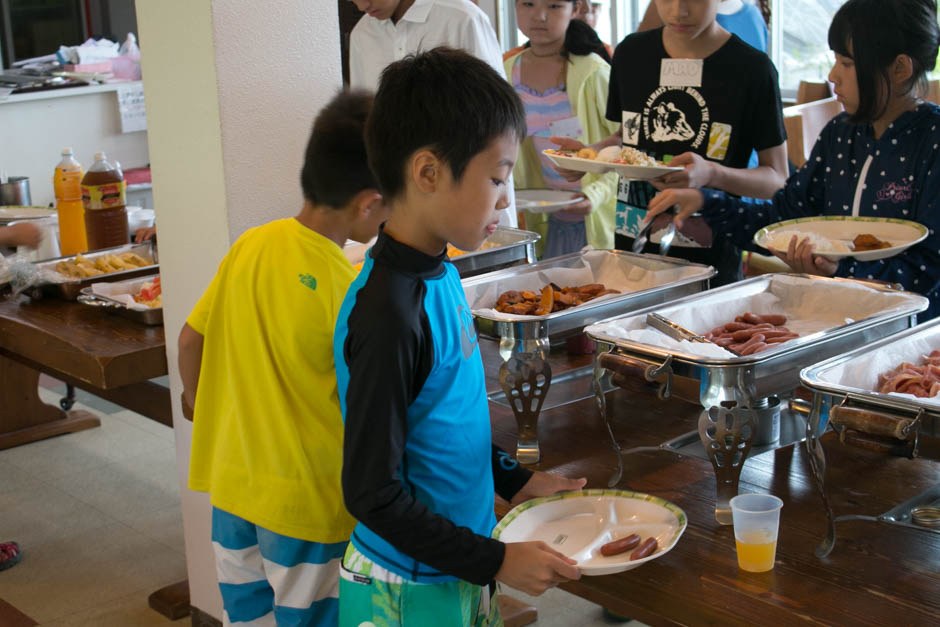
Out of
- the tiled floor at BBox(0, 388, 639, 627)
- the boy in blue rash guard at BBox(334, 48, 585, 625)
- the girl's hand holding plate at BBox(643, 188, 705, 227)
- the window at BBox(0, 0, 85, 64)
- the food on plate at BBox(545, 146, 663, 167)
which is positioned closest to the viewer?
the boy in blue rash guard at BBox(334, 48, 585, 625)

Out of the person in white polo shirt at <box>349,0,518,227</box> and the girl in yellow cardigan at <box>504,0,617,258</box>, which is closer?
the person in white polo shirt at <box>349,0,518,227</box>

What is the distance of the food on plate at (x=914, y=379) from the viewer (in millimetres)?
1146

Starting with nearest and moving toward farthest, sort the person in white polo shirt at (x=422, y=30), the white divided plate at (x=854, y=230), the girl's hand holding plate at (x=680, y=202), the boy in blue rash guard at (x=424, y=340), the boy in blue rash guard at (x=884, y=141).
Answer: the boy in blue rash guard at (x=424, y=340)
the white divided plate at (x=854, y=230)
the boy in blue rash guard at (x=884, y=141)
the girl's hand holding plate at (x=680, y=202)
the person in white polo shirt at (x=422, y=30)

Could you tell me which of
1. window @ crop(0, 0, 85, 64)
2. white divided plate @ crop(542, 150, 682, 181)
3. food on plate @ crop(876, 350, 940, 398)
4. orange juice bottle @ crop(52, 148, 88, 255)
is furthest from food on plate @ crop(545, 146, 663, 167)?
window @ crop(0, 0, 85, 64)

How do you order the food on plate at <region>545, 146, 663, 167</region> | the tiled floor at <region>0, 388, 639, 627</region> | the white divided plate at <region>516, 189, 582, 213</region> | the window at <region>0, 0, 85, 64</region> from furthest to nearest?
the window at <region>0, 0, 85, 64</region>, the white divided plate at <region>516, 189, 582, 213</region>, the tiled floor at <region>0, 388, 639, 627</region>, the food on plate at <region>545, 146, 663, 167</region>

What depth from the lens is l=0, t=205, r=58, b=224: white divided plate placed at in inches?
108

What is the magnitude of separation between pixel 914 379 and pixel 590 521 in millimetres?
406

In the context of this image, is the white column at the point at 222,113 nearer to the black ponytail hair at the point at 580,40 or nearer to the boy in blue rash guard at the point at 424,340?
the boy in blue rash guard at the point at 424,340

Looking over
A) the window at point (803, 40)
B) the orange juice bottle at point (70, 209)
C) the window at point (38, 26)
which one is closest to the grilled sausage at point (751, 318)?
the orange juice bottle at point (70, 209)

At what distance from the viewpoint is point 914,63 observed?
165 cm

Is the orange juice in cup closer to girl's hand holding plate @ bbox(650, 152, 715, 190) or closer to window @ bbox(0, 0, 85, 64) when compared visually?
girl's hand holding plate @ bbox(650, 152, 715, 190)

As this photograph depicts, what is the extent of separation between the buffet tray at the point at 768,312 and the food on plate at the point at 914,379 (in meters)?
0.08

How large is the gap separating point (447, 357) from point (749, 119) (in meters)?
1.26

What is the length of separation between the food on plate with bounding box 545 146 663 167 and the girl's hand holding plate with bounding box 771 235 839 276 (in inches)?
13.5
